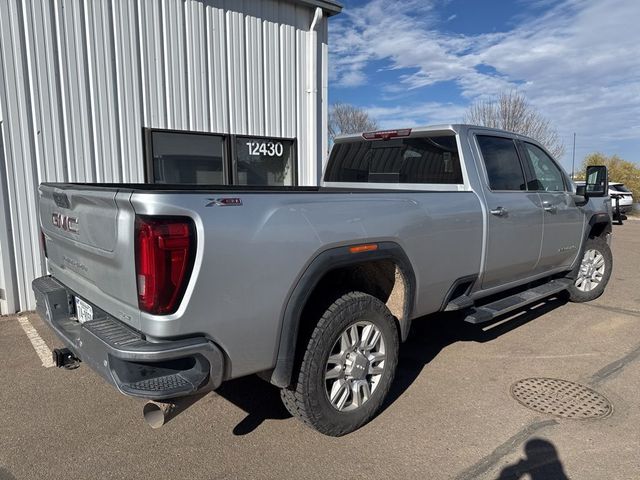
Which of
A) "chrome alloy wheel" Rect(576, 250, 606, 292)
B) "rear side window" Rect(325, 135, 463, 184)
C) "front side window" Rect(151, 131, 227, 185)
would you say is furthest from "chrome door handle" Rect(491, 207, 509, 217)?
"front side window" Rect(151, 131, 227, 185)

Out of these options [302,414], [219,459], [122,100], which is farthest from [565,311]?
[122,100]

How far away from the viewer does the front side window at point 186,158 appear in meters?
6.86

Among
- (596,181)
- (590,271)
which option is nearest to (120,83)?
(596,181)

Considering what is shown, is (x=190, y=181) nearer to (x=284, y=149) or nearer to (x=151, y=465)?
(x=284, y=149)

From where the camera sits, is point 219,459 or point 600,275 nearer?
point 219,459

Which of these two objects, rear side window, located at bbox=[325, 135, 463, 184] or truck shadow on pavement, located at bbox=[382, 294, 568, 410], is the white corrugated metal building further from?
truck shadow on pavement, located at bbox=[382, 294, 568, 410]

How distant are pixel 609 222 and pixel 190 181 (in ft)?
19.2

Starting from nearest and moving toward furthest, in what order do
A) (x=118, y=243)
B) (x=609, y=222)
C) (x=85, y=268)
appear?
(x=118, y=243) < (x=85, y=268) < (x=609, y=222)

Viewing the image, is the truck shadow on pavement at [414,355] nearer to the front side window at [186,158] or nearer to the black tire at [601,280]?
the black tire at [601,280]

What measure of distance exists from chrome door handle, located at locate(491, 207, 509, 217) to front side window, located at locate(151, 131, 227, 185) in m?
4.64

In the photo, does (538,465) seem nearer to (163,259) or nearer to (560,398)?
(560,398)

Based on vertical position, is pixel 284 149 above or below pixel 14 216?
above

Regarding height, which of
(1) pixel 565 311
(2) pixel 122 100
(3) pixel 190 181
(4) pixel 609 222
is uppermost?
(2) pixel 122 100

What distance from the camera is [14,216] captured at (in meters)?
5.70
